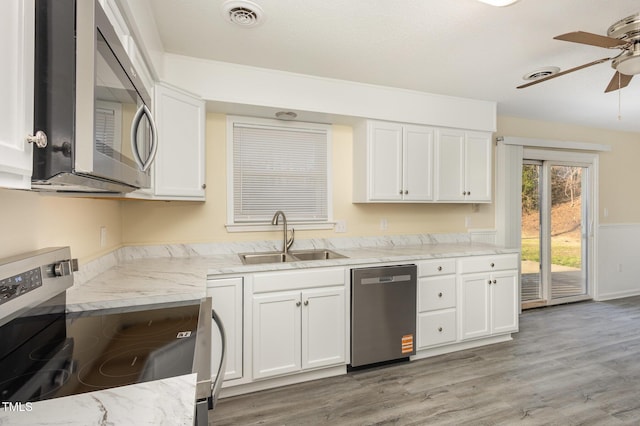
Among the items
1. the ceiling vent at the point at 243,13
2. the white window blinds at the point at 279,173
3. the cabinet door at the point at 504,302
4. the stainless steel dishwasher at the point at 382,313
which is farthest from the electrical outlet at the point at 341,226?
the ceiling vent at the point at 243,13

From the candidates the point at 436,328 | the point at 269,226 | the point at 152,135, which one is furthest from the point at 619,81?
the point at 152,135

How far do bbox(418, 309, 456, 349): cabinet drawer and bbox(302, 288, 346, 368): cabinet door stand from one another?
0.74m

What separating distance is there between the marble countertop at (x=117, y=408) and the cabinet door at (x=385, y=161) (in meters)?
2.48

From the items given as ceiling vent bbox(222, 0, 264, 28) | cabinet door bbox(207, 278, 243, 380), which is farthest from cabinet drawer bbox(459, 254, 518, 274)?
ceiling vent bbox(222, 0, 264, 28)

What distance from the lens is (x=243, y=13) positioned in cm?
185

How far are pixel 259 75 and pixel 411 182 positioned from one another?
1691 mm

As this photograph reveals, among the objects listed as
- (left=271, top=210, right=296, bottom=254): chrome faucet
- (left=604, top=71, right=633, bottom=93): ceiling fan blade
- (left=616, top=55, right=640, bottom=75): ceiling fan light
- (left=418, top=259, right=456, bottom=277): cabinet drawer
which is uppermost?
(left=604, top=71, right=633, bottom=93): ceiling fan blade

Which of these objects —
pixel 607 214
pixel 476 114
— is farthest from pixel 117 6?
pixel 607 214

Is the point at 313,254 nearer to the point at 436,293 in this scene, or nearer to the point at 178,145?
the point at 436,293

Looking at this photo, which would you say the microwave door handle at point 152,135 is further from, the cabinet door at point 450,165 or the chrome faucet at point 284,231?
the cabinet door at point 450,165

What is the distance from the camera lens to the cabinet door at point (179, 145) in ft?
6.98

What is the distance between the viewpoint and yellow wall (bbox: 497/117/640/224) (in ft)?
14.6

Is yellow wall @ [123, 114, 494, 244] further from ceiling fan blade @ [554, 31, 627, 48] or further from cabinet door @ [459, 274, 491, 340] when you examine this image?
ceiling fan blade @ [554, 31, 627, 48]

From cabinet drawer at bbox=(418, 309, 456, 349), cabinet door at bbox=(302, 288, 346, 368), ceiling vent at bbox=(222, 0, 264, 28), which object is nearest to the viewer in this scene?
ceiling vent at bbox=(222, 0, 264, 28)
